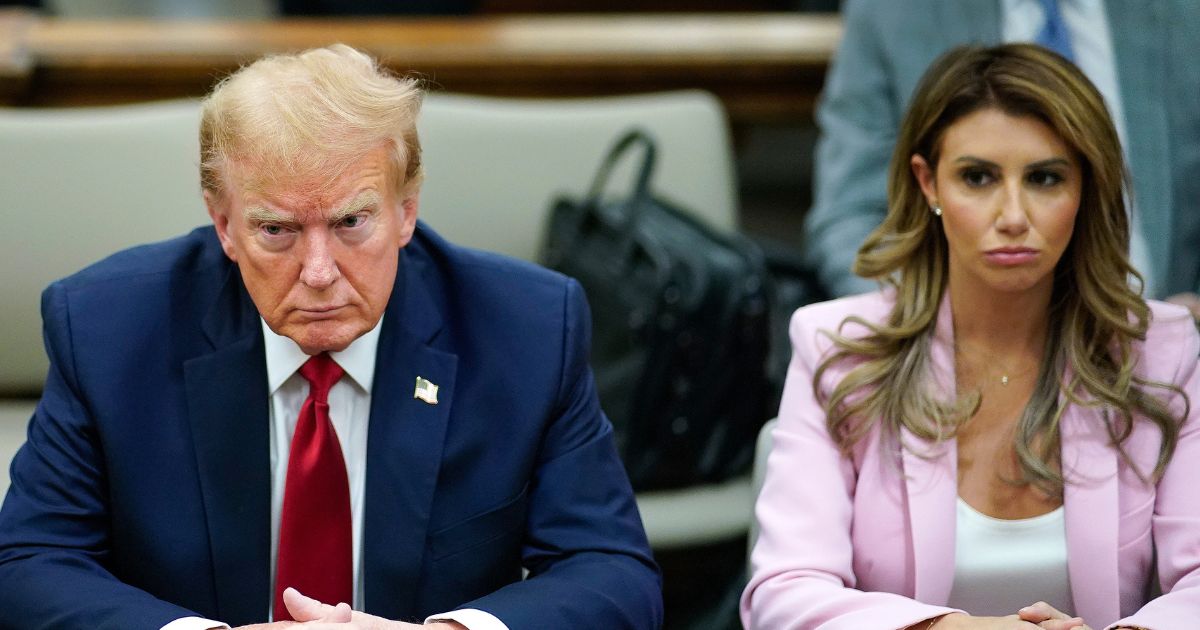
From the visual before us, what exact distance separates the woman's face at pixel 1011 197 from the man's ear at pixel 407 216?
2.16ft

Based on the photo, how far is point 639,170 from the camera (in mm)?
2832

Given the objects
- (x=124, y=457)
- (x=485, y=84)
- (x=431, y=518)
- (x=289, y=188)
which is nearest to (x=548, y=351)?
(x=431, y=518)

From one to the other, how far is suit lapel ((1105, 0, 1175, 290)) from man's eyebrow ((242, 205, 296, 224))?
148 cm

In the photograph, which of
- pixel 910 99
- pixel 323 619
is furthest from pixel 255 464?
pixel 910 99

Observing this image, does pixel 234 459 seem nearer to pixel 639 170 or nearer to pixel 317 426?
pixel 317 426

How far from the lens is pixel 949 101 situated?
1.83 meters

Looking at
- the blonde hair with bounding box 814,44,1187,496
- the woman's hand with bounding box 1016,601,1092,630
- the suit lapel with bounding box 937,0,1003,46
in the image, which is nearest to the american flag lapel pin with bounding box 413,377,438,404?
the blonde hair with bounding box 814,44,1187,496

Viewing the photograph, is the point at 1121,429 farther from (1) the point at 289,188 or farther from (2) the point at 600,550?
(1) the point at 289,188

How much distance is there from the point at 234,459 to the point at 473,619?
34 centimetres

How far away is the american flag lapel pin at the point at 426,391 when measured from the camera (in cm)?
170

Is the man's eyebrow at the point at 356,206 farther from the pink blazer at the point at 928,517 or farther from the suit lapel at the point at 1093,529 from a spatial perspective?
the suit lapel at the point at 1093,529

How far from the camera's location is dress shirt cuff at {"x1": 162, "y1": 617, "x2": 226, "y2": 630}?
5.03ft

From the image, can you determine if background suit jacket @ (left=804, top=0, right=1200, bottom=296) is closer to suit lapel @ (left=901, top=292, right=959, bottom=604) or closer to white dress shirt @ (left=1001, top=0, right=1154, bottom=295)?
white dress shirt @ (left=1001, top=0, right=1154, bottom=295)

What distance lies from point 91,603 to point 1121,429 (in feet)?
3.97
